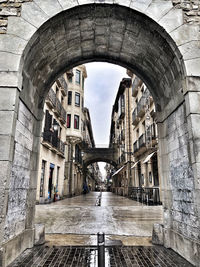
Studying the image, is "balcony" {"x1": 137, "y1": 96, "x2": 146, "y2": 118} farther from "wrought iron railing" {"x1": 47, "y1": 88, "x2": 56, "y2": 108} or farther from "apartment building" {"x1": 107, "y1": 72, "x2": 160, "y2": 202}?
"wrought iron railing" {"x1": 47, "y1": 88, "x2": 56, "y2": 108}

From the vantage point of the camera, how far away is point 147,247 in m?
4.44

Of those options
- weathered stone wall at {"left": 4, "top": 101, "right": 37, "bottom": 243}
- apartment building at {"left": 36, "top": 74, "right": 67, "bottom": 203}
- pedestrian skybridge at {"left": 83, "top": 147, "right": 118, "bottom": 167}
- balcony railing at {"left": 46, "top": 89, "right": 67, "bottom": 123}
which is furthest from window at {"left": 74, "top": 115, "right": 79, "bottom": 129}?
weathered stone wall at {"left": 4, "top": 101, "right": 37, "bottom": 243}

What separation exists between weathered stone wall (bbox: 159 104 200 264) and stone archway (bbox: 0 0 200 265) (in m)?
0.02

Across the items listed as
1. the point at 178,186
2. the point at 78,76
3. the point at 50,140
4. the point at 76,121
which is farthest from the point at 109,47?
the point at 78,76

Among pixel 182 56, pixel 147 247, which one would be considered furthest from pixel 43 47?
pixel 147 247

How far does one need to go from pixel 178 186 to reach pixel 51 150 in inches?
530

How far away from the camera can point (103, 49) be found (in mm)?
5469

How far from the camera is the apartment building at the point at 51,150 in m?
14.3

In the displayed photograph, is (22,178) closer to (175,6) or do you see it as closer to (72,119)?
(175,6)

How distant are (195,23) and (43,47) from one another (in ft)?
10.8

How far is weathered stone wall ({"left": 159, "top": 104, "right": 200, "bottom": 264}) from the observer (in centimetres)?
365

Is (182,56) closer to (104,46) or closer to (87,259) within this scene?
(104,46)

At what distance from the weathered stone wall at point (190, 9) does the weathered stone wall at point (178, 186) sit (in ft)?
5.90

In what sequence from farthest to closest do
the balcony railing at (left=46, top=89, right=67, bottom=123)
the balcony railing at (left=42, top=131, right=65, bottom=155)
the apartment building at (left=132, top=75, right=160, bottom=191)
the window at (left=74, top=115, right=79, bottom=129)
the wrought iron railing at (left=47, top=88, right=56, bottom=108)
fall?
the window at (left=74, top=115, right=79, bottom=129)
the wrought iron railing at (left=47, top=88, right=56, bottom=108)
the balcony railing at (left=46, top=89, right=67, bottom=123)
the apartment building at (left=132, top=75, right=160, bottom=191)
the balcony railing at (left=42, top=131, right=65, bottom=155)
